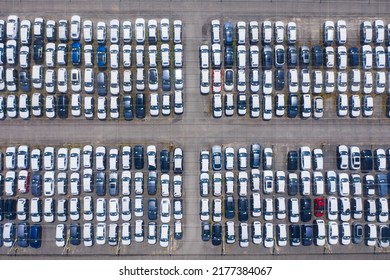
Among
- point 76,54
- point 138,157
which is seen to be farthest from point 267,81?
point 76,54

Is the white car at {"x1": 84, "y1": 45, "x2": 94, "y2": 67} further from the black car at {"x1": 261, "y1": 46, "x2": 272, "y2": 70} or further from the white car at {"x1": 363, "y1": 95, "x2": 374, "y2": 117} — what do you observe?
the white car at {"x1": 363, "y1": 95, "x2": 374, "y2": 117}

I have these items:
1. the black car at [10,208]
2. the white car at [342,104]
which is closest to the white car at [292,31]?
the white car at [342,104]

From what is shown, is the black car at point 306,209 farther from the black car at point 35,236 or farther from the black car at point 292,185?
the black car at point 35,236

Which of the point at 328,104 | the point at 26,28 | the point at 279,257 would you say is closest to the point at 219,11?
the point at 328,104

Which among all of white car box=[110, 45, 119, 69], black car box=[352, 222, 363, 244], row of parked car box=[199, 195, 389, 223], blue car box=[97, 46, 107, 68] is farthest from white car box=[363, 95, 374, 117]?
blue car box=[97, 46, 107, 68]

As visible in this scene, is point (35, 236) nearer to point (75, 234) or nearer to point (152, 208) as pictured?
point (75, 234)
